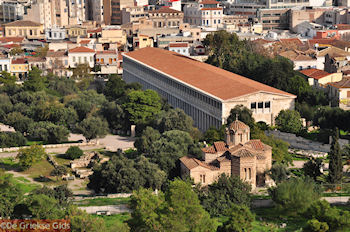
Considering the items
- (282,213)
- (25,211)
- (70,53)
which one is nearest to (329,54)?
(70,53)

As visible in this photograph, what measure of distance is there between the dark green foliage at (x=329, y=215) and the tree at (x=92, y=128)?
98.7 feet

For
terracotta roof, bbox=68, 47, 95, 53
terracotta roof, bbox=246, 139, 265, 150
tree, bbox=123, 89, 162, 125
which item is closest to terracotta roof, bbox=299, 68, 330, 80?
Answer: tree, bbox=123, 89, 162, 125

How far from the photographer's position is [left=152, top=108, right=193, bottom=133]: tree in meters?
73.6

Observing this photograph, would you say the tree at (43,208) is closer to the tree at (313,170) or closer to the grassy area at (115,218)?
the grassy area at (115,218)

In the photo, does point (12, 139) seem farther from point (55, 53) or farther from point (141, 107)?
point (55, 53)

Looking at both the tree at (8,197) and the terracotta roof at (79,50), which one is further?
the terracotta roof at (79,50)

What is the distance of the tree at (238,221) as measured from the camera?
1844 inches

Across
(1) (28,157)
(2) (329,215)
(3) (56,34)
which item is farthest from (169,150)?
(3) (56,34)

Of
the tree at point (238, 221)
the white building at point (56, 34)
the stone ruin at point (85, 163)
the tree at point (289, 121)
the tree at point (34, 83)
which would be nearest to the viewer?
the tree at point (238, 221)

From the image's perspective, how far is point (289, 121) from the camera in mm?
74312

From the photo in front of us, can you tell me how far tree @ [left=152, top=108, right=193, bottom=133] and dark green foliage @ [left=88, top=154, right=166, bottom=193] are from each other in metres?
12.6

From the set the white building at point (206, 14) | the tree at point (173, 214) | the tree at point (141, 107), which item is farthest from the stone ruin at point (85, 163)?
the white building at point (206, 14)

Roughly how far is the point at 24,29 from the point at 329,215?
10293 centimetres

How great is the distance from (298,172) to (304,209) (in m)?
11.7
